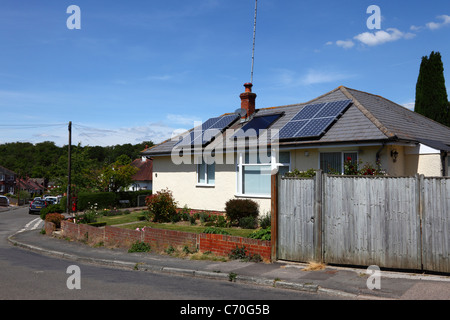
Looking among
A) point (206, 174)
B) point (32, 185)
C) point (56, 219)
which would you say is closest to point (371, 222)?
point (206, 174)

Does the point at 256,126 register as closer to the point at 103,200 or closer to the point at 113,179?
the point at 103,200

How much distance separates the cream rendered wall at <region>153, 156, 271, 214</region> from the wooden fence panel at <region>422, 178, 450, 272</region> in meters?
7.43

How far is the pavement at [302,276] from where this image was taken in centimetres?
675

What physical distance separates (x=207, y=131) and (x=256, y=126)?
3070 millimetres

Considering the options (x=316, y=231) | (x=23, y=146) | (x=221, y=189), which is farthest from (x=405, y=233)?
(x=23, y=146)

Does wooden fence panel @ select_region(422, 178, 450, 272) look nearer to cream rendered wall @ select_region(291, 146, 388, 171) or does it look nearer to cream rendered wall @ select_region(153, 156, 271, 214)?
cream rendered wall @ select_region(291, 146, 388, 171)

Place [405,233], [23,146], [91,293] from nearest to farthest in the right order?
[91,293] → [405,233] → [23,146]

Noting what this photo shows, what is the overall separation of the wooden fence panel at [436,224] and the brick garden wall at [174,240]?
3559 millimetres

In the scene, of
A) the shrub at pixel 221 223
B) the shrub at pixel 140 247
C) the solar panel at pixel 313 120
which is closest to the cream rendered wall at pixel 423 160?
the solar panel at pixel 313 120

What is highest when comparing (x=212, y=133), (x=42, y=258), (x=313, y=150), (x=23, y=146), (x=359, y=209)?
(x=23, y=146)

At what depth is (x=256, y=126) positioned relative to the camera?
56.1 feet
